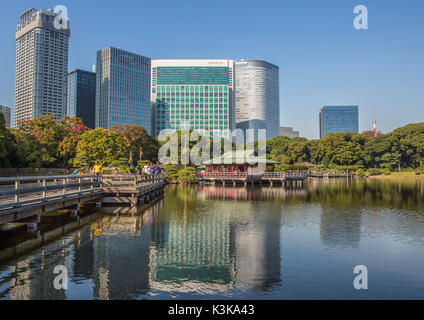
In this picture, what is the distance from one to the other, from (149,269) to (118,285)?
1398 mm

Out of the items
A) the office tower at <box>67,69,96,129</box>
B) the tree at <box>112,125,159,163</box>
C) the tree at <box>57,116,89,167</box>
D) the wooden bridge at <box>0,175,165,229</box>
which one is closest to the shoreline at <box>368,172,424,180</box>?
the tree at <box>112,125,159,163</box>

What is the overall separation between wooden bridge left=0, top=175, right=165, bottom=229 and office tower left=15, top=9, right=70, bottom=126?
141487mm

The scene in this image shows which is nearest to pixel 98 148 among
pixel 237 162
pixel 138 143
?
pixel 237 162

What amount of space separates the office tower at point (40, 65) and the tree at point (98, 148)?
388ft

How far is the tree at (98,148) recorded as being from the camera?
1811 inches

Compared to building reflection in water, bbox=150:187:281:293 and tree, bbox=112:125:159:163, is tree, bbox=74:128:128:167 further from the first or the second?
building reflection in water, bbox=150:187:281:293

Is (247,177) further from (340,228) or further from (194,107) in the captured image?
(194,107)

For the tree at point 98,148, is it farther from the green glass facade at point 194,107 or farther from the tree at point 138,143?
the green glass facade at point 194,107

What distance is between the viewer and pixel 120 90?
144500mm

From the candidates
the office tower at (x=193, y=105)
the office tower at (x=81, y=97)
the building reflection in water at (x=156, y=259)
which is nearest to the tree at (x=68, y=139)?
the building reflection in water at (x=156, y=259)
